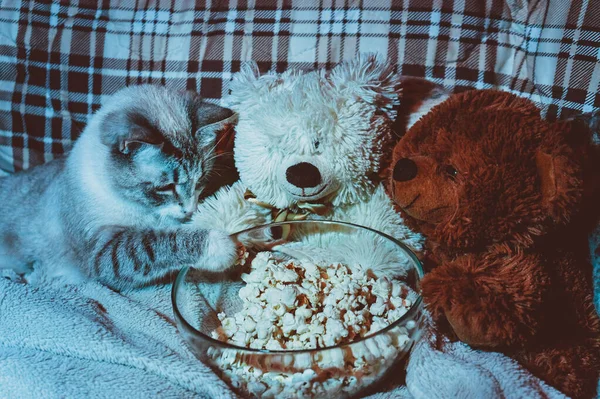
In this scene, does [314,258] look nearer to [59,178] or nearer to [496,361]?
[496,361]

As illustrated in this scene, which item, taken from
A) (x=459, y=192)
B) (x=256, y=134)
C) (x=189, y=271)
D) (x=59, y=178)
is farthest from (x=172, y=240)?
(x=459, y=192)

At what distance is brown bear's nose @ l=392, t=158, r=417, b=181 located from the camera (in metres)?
0.84

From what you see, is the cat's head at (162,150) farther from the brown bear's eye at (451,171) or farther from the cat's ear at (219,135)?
the brown bear's eye at (451,171)

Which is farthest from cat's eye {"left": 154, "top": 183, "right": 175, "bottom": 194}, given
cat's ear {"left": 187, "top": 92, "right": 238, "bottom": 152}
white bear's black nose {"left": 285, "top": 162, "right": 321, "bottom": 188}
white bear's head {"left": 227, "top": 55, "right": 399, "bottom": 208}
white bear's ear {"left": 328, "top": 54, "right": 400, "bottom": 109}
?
white bear's ear {"left": 328, "top": 54, "right": 400, "bottom": 109}

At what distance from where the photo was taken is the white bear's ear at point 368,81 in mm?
969

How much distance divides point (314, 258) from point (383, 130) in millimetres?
293

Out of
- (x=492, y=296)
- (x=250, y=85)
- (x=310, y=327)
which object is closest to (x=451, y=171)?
(x=492, y=296)

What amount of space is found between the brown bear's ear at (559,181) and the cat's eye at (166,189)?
0.75m

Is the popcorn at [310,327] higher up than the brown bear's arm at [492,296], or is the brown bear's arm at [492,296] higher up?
the brown bear's arm at [492,296]

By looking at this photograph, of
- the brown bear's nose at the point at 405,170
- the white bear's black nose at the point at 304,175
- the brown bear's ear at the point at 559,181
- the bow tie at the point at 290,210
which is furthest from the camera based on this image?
the bow tie at the point at 290,210

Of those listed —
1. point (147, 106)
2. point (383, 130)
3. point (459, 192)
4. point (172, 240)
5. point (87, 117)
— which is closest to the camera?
point (459, 192)

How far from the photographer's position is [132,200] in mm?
1179

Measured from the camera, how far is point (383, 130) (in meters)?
0.99

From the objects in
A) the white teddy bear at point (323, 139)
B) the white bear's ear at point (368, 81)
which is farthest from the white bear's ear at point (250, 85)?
the white bear's ear at point (368, 81)
